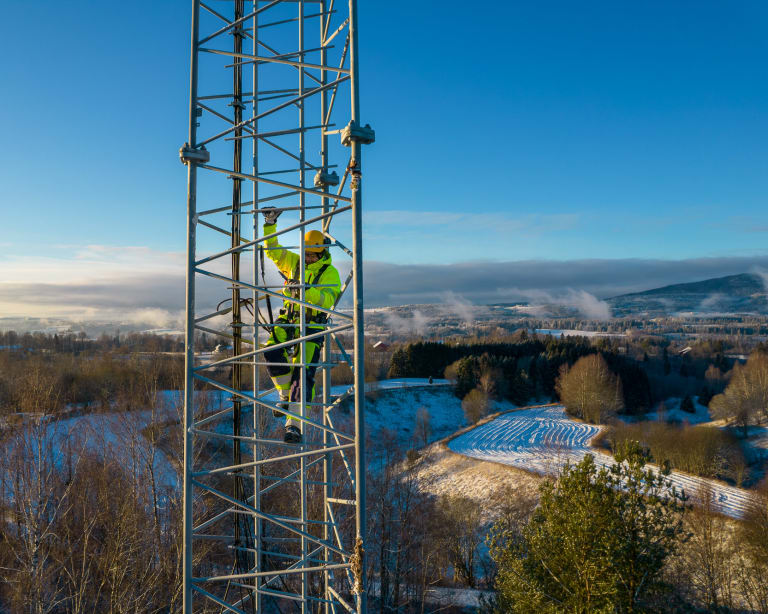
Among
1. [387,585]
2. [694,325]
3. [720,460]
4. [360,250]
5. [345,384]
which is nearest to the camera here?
[360,250]

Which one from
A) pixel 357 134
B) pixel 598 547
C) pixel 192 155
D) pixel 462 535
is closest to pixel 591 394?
pixel 462 535

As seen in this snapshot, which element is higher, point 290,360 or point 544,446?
point 290,360

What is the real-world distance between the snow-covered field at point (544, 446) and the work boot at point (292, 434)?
1023 inches

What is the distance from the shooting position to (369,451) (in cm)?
3312

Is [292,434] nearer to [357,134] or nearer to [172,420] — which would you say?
[357,134]

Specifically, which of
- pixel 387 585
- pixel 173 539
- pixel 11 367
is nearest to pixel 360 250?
pixel 173 539

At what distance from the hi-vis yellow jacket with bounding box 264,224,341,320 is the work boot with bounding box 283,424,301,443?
4.07 ft

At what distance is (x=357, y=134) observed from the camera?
4699 mm

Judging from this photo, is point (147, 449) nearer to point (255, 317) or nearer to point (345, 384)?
point (255, 317)

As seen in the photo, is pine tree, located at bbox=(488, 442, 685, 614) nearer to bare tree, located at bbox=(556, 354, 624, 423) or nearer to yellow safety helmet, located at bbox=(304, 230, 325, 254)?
yellow safety helmet, located at bbox=(304, 230, 325, 254)

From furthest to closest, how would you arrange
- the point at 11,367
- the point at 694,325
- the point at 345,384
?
the point at 694,325 < the point at 345,384 < the point at 11,367

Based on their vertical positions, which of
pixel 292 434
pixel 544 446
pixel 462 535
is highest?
pixel 292 434

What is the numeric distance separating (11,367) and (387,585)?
3690 centimetres

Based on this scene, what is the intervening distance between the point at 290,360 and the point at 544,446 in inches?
1535
